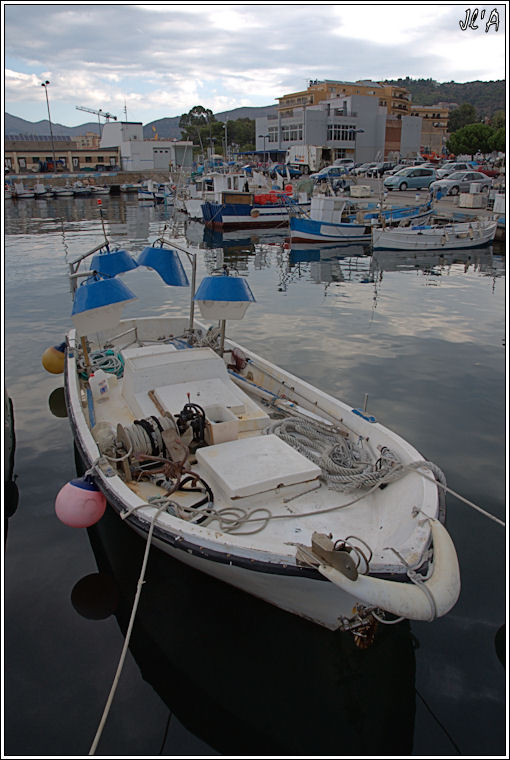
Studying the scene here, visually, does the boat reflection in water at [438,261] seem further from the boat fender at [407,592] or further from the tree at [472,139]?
the tree at [472,139]

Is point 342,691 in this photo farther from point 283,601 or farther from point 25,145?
point 25,145

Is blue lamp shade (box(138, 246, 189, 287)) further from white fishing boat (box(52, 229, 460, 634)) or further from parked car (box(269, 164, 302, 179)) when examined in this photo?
parked car (box(269, 164, 302, 179))

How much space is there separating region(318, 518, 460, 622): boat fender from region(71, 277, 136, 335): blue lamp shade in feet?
15.2

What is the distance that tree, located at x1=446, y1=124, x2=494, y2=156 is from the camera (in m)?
63.2

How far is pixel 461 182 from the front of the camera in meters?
43.6

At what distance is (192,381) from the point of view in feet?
26.2

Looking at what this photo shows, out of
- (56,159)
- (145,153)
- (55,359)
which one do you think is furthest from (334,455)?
(56,159)

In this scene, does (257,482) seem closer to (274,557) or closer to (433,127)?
(274,557)

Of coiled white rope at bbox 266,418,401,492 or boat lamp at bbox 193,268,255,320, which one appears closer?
coiled white rope at bbox 266,418,401,492

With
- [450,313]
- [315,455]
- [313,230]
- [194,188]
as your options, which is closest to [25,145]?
[194,188]

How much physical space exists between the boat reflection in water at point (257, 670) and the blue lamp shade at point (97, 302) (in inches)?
140

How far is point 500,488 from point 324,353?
22.0 feet

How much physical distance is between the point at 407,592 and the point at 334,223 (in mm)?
31044

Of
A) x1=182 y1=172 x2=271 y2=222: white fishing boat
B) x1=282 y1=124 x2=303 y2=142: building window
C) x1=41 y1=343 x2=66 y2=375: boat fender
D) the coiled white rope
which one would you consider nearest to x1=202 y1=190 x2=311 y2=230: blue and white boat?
x1=182 y1=172 x2=271 y2=222: white fishing boat
